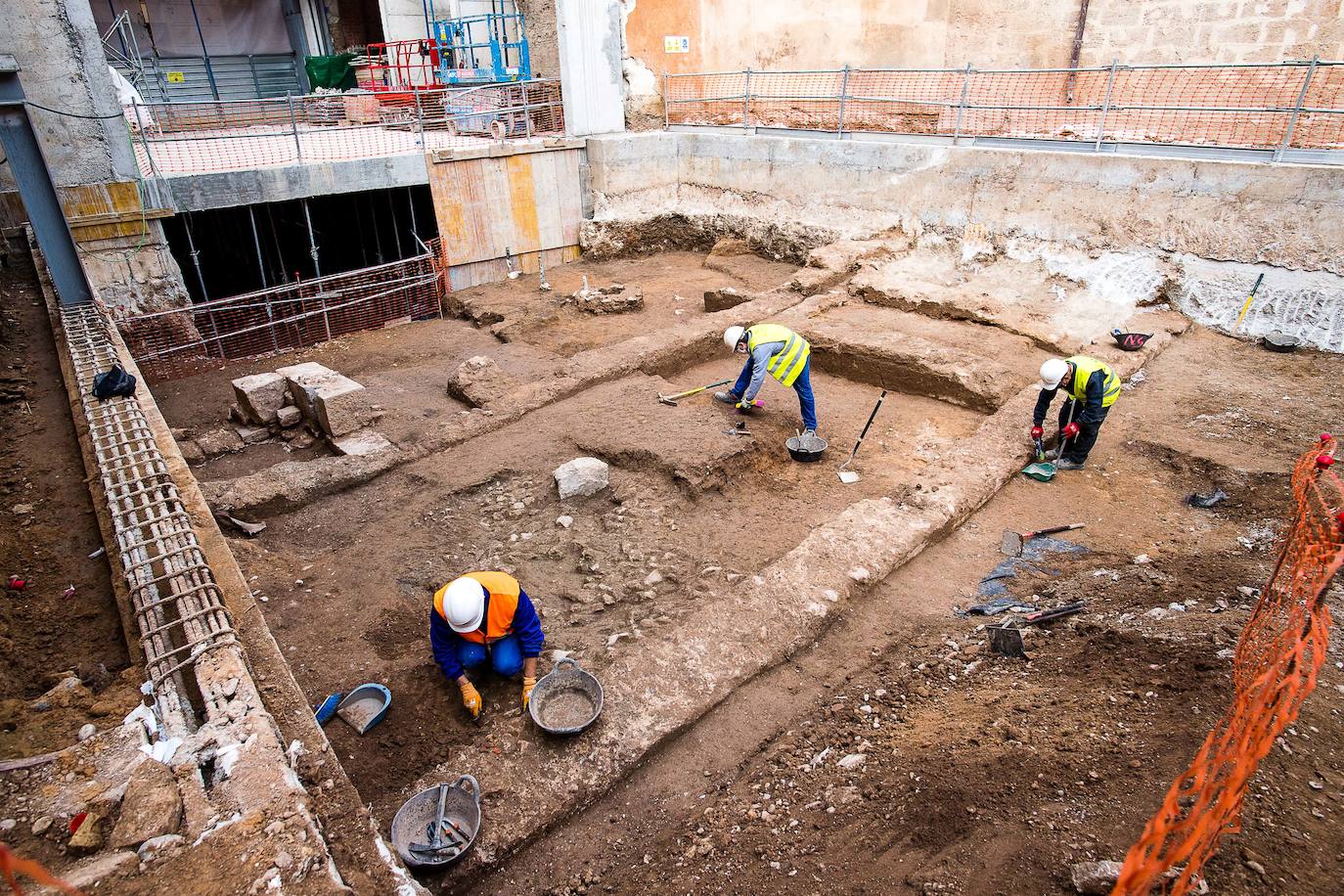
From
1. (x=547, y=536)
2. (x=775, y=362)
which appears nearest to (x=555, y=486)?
(x=547, y=536)

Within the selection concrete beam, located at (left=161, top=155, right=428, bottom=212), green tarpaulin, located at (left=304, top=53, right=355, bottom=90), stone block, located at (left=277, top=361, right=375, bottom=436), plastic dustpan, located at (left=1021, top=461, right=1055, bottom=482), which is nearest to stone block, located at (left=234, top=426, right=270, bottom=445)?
stone block, located at (left=277, top=361, right=375, bottom=436)

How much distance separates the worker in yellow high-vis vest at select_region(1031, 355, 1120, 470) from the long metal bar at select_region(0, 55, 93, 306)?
1130 centimetres

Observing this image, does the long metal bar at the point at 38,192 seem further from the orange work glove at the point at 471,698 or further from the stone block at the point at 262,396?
the orange work glove at the point at 471,698

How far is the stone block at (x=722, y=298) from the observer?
11.5 meters

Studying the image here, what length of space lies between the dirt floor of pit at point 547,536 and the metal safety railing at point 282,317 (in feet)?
16.4

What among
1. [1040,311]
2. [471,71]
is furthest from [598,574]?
[471,71]

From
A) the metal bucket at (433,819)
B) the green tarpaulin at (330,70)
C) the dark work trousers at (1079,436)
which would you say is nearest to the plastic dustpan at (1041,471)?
the dark work trousers at (1079,436)

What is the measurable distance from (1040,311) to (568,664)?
844 centimetres

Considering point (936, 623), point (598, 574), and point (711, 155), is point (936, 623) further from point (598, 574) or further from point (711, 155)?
point (711, 155)

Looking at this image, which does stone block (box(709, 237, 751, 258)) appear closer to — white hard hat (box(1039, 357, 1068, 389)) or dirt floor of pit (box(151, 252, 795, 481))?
dirt floor of pit (box(151, 252, 795, 481))

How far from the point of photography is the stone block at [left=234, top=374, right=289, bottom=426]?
26.2ft

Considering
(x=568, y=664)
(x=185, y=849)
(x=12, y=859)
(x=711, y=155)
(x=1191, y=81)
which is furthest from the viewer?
(x=711, y=155)

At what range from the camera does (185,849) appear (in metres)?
2.68

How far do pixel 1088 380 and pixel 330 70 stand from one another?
68.3ft
